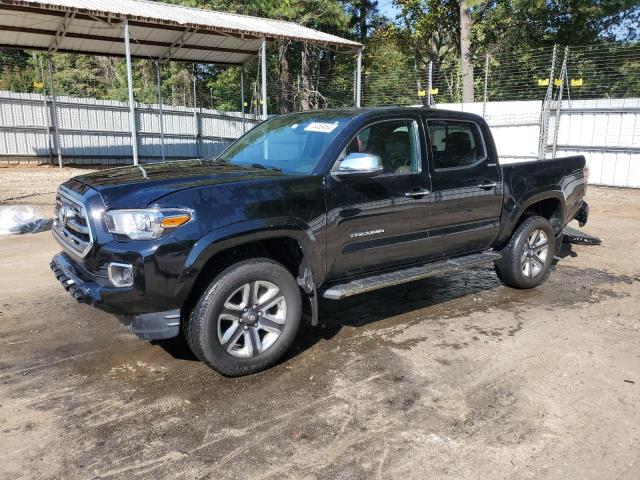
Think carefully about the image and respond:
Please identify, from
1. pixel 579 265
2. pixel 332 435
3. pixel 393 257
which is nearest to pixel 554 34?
pixel 579 265

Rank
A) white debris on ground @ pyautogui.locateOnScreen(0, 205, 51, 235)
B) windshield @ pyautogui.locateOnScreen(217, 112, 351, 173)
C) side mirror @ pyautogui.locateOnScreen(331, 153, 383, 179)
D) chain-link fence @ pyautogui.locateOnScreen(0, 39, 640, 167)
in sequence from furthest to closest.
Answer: chain-link fence @ pyautogui.locateOnScreen(0, 39, 640, 167)
white debris on ground @ pyautogui.locateOnScreen(0, 205, 51, 235)
windshield @ pyautogui.locateOnScreen(217, 112, 351, 173)
side mirror @ pyautogui.locateOnScreen(331, 153, 383, 179)

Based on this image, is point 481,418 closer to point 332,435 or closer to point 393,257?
point 332,435

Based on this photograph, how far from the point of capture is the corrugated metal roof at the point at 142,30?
11.9 m

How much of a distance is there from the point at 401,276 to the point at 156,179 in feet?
7.00

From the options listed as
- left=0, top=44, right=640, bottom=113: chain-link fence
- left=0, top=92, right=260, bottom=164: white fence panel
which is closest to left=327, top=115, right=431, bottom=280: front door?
left=0, top=44, right=640, bottom=113: chain-link fence

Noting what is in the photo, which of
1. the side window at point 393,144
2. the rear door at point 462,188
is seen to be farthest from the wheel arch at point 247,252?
the rear door at point 462,188

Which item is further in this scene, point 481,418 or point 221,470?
point 481,418

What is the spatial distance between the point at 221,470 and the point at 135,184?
1.90 meters

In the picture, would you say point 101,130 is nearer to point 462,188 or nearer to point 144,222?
point 462,188

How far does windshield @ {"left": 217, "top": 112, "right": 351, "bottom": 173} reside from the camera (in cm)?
422

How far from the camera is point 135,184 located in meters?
3.54

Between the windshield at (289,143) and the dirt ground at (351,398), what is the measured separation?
1.50m

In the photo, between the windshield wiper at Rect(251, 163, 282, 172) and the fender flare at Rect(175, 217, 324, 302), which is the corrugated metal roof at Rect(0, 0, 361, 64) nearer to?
the windshield wiper at Rect(251, 163, 282, 172)

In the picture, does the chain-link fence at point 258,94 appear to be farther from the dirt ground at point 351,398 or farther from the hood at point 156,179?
the hood at point 156,179
